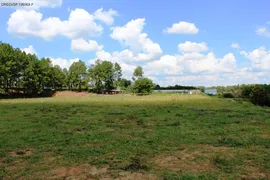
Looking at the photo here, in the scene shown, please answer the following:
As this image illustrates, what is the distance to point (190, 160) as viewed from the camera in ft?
23.8

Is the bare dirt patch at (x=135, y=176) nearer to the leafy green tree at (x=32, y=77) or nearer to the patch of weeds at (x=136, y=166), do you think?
the patch of weeds at (x=136, y=166)

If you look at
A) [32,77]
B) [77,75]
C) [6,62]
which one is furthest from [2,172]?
[77,75]

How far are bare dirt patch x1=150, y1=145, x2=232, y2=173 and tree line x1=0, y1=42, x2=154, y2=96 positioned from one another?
60277mm

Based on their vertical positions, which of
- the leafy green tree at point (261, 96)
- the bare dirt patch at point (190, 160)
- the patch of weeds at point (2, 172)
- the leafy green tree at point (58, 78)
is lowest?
the bare dirt patch at point (190, 160)

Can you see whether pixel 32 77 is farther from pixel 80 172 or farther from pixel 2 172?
pixel 80 172

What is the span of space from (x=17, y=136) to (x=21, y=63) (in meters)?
65.6

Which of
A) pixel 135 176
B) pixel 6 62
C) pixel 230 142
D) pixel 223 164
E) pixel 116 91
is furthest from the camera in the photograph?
pixel 116 91

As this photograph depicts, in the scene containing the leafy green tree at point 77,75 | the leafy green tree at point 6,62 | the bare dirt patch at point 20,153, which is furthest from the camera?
the leafy green tree at point 77,75

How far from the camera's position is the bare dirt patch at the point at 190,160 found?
21.4 ft

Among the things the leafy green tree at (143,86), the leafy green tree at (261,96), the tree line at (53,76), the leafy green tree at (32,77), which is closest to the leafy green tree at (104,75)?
the tree line at (53,76)

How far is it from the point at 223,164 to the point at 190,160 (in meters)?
0.92

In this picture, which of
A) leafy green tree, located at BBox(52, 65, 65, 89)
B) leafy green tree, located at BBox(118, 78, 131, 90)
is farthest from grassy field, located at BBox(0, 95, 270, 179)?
leafy green tree, located at BBox(118, 78, 131, 90)

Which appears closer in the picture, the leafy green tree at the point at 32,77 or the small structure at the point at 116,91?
the leafy green tree at the point at 32,77

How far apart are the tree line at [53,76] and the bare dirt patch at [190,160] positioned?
6028 centimetres
